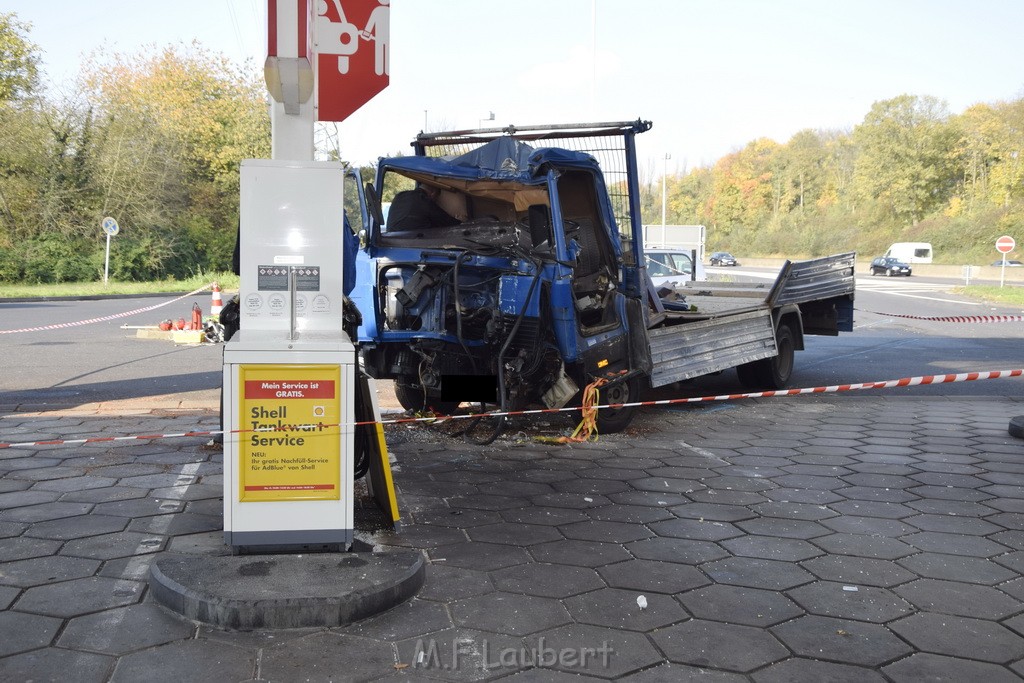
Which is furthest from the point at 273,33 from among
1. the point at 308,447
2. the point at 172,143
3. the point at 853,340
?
the point at 172,143

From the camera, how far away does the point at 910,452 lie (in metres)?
7.62

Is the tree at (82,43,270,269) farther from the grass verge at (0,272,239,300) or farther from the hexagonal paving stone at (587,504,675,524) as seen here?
the hexagonal paving stone at (587,504,675,524)

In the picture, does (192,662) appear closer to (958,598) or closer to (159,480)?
(159,480)

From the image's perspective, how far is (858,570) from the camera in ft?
15.1

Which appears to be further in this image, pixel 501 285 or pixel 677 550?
pixel 501 285

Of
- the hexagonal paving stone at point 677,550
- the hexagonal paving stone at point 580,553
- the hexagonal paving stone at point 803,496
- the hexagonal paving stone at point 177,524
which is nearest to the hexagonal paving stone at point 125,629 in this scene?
the hexagonal paving stone at point 177,524

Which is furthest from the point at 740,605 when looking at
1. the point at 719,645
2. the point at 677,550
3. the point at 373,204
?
the point at 373,204

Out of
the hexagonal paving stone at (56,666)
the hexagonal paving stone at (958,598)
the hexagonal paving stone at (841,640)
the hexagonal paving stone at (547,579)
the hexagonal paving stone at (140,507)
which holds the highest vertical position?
the hexagonal paving stone at (140,507)

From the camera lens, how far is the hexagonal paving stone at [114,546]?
183 inches

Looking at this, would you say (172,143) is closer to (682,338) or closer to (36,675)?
(682,338)

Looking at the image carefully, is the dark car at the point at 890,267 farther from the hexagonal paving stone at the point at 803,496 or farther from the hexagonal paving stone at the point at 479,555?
the hexagonal paving stone at the point at 479,555

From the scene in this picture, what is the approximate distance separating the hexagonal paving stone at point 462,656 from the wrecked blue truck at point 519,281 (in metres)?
3.56

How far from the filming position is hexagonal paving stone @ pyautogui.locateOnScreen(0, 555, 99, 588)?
4.24 meters

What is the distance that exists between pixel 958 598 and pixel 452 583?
238cm
